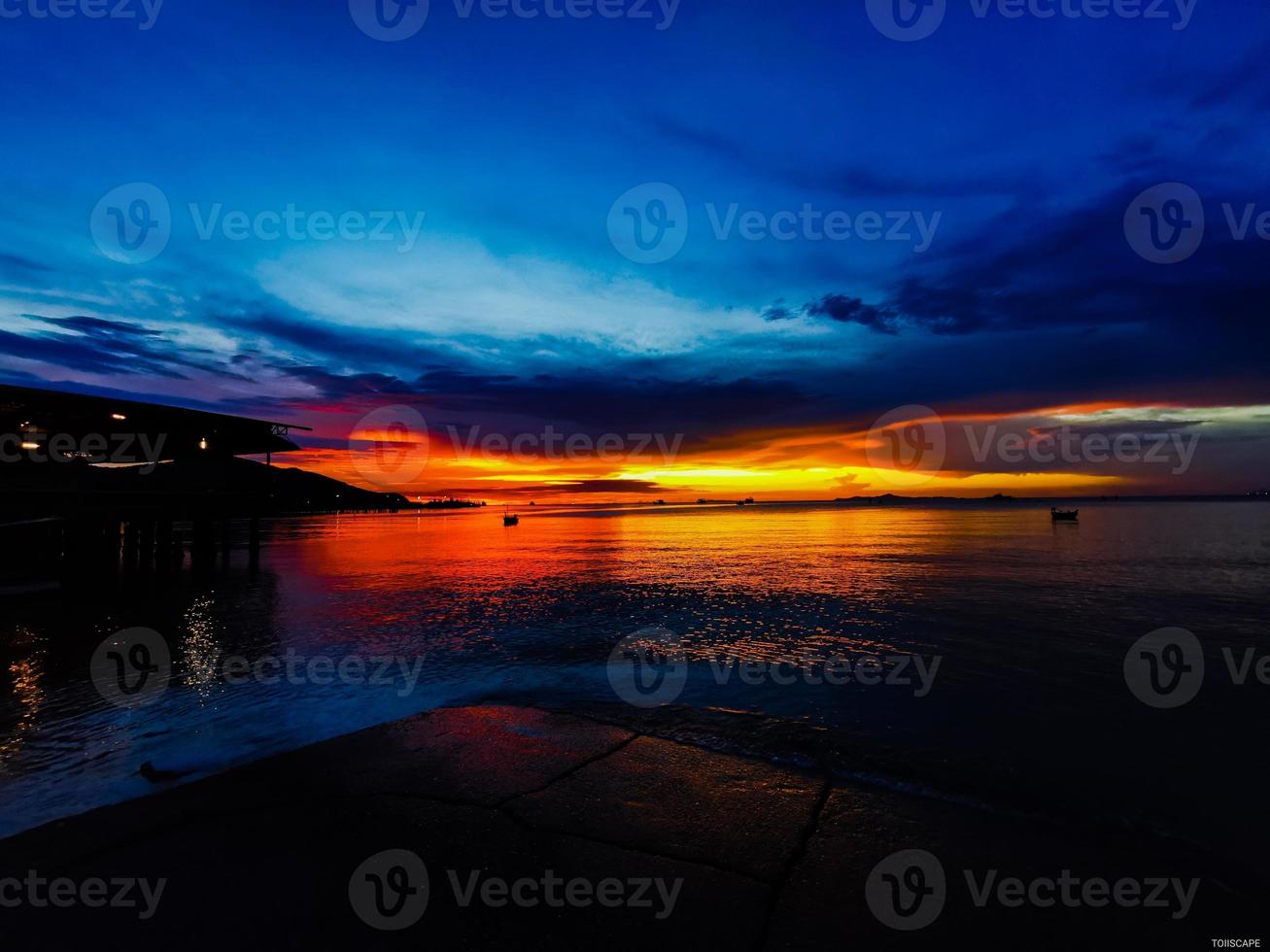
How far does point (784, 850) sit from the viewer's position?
433cm

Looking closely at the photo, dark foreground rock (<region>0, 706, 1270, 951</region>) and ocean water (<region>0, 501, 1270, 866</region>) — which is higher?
dark foreground rock (<region>0, 706, 1270, 951</region>)

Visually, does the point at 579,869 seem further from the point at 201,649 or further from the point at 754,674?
the point at 201,649

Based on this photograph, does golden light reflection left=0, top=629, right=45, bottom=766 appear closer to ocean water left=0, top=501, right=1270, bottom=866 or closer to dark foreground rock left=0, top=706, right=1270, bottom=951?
ocean water left=0, top=501, right=1270, bottom=866

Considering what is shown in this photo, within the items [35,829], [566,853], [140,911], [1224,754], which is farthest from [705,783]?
[1224,754]

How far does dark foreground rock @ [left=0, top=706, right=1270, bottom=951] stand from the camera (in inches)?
138

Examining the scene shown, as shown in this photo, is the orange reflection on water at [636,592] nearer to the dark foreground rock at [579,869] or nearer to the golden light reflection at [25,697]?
the golden light reflection at [25,697]

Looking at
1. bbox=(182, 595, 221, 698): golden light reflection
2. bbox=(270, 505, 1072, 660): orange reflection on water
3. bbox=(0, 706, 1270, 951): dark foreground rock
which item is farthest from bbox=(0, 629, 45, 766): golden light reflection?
bbox=(270, 505, 1072, 660): orange reflection on water

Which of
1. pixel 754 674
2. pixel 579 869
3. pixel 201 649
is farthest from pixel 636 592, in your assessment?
pixel 579 869

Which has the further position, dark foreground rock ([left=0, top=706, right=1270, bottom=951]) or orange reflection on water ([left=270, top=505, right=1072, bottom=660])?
orange reflection on water ([left=270, top=505, right=1072, bottom=660])

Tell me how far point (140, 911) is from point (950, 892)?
541 centimetres

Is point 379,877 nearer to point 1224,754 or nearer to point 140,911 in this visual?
point 140,911

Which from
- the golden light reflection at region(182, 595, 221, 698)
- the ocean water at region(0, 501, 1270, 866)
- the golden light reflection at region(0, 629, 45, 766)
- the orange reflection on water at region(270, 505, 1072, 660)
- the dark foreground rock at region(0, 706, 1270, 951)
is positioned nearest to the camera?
the dark foreground rock at region(0, 706, 1270, 951)

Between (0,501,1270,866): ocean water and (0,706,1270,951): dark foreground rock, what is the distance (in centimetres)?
137

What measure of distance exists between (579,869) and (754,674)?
25.2 feet
